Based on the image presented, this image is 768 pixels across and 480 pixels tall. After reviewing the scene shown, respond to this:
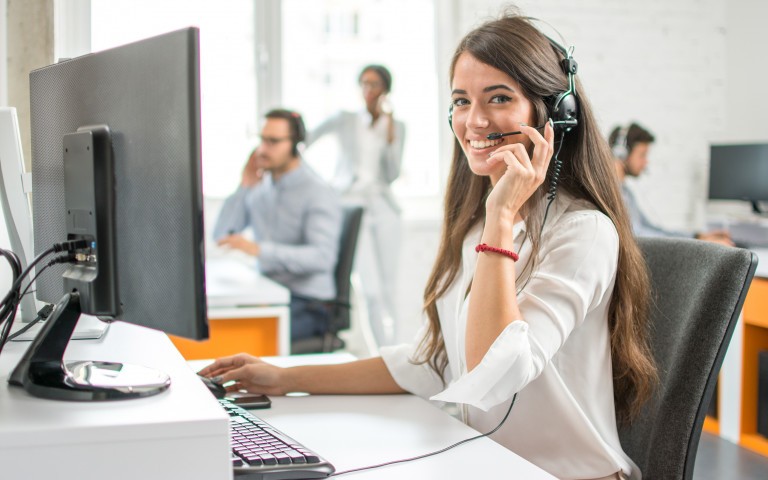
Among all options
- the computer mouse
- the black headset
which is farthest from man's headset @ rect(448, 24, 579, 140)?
the black headset

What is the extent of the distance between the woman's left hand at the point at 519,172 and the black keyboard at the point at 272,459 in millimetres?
465

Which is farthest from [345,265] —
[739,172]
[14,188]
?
[739,172]

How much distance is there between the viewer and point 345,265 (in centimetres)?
326

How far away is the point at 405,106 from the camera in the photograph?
4.95 metres

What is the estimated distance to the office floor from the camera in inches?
104

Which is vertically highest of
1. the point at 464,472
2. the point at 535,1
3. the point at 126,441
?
the point at 535,1

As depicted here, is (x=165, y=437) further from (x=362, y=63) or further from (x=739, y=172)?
(x=739, y=172)

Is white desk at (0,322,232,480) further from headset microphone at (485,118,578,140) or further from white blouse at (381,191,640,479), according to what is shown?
headset microphone at (485,118,578,140)

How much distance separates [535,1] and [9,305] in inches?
175

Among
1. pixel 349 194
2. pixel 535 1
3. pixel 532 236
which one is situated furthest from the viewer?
pixel 535 1

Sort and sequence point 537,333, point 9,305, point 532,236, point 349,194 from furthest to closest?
point 349,194
point 532,236
point 537,333
point 9,305

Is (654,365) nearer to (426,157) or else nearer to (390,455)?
(390,455)

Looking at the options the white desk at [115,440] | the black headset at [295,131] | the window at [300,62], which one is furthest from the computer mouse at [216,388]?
the window at [300,62]

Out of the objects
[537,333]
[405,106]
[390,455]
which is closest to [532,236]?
[537,333]
